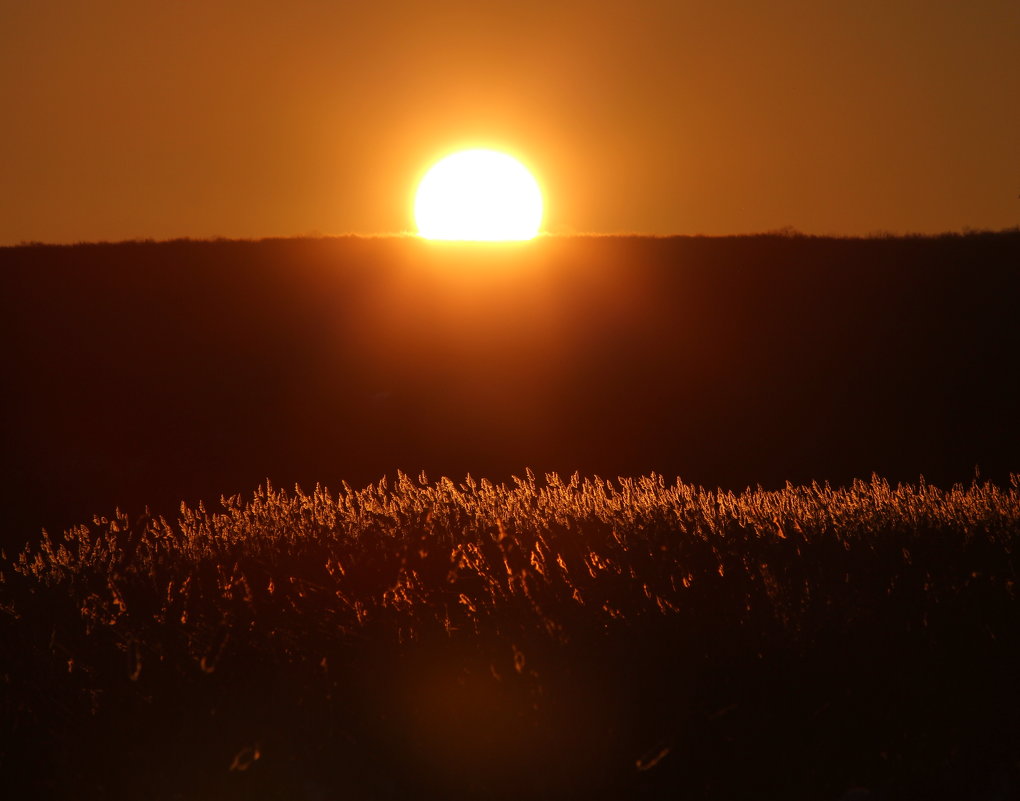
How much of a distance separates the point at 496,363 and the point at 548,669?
67.2 feet

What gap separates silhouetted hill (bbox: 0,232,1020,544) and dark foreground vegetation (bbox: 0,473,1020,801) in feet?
29.7

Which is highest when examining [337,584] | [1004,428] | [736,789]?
[337,584]

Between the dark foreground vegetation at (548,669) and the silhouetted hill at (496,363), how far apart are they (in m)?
9.05

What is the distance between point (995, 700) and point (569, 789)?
1.85 metres

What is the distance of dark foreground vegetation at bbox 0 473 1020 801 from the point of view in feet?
16.2

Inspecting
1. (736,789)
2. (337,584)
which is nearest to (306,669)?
(337,584)

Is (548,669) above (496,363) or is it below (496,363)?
above

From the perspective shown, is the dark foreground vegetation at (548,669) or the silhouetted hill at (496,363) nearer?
the dark foreground vegetation at (548,669)

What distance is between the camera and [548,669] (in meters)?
5.49

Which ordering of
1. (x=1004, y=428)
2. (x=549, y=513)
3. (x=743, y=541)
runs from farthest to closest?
(x=1004, y=428) → (x=549, y=513) → (x=743, y=541)

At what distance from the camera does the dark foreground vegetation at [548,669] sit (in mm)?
4934

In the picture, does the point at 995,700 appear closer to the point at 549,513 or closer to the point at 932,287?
the point at 549,513

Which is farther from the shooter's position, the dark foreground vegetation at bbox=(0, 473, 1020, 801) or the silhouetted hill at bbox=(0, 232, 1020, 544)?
the silhouetted hill at bbox=(0, 232, 1020, 544)

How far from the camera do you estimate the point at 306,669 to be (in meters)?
5.71
